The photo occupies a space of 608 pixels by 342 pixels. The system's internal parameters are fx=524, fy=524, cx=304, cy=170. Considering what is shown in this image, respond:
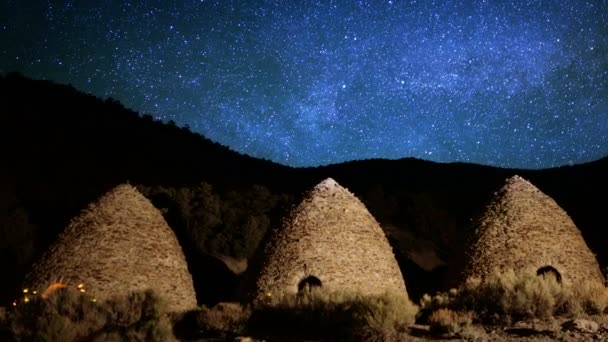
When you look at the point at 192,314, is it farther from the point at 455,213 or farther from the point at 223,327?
the point at 455,213

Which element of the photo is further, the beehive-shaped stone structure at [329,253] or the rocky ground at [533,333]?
the beehive-shaped stone structure at [329,253]

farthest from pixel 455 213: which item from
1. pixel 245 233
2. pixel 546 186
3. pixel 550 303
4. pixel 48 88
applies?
pixel 48 88

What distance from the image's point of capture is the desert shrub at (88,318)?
9.28 metres

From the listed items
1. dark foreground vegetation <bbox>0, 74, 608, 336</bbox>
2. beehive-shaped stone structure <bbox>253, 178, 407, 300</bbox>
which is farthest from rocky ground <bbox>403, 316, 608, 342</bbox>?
beehive-shaped stone structure <bbox>253, 178, 407, 300</bbox>

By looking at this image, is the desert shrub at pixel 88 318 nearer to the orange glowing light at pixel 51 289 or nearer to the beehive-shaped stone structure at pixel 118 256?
the orange glowing light at pixel 51 289

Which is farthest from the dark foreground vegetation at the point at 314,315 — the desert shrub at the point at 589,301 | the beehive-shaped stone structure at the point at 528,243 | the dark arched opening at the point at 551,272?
the dark arched opening at the point at 551,272

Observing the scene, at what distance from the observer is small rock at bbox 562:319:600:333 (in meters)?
8.50

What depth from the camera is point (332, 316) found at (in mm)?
10039

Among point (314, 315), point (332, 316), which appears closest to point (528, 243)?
point (332, 316)

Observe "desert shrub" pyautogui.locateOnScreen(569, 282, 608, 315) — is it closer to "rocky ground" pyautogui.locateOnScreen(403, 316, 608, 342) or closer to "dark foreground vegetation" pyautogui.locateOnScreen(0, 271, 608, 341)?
"dark foreground vegetation" pyautogui.locateOnScreen(0, 271, 608, 341)

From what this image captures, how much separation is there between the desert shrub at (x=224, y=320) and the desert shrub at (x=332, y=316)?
0.22 meters

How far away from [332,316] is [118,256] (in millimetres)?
5623

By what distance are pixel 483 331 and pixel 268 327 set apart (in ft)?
→ 13.5

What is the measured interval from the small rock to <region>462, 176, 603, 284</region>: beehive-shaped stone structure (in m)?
3.42
